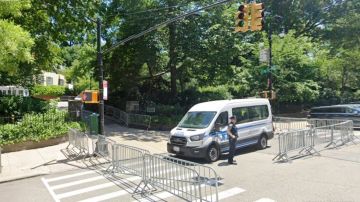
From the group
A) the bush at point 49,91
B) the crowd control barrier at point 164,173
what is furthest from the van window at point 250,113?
the bush at point 49,91

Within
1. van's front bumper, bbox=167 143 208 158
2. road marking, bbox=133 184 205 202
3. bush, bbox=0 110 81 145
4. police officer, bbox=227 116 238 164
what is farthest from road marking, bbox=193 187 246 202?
bush, bbox=0 110 81 145

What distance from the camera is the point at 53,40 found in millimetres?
22375

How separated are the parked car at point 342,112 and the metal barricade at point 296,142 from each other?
28.6 ft

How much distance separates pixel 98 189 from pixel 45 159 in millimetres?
5505

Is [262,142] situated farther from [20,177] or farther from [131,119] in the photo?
[131,119]

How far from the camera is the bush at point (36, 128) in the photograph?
55.0ft

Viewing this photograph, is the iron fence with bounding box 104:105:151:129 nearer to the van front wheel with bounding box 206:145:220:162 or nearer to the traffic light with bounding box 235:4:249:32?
the van front wheel with bounding box 206:145:220:162

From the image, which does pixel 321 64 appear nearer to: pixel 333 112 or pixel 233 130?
pixel 333 112

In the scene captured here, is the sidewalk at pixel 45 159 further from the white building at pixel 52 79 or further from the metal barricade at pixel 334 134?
the white building at pixel 52 79

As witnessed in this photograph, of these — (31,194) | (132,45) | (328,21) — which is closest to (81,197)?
(31,194)

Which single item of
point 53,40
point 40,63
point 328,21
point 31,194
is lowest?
point 31,194

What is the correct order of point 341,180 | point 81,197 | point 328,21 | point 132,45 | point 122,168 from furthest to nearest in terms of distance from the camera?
point 328,21
point 132,45
point 122,168
point 341,180
point 81,197

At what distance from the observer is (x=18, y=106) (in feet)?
67.4

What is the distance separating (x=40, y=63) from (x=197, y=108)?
11861 millimetres
